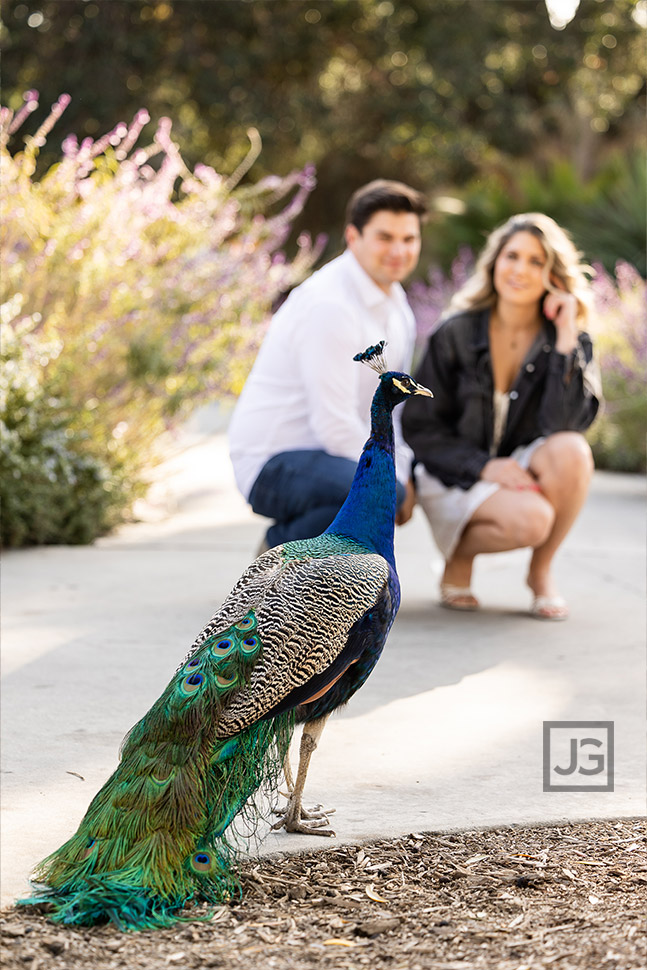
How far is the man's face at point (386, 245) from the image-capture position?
4.81 m

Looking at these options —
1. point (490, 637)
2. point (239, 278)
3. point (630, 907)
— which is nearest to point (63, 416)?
point (239, 278)

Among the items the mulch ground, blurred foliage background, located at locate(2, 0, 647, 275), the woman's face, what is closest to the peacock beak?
the mulch ground

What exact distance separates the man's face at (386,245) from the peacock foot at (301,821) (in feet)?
8.19

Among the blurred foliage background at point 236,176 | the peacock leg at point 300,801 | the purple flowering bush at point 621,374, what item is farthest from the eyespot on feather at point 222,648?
the purple flowering bush at point 621,374

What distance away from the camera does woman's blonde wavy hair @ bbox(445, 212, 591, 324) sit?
488cm

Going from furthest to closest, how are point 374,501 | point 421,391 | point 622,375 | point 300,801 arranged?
point 622,375 → point 421,391 → point 374,501 → point 300,801

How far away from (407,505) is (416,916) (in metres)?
2.59

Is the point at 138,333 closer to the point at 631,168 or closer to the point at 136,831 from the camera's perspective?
the point at 136,831

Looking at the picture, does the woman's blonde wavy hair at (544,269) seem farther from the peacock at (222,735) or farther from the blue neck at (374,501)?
the peacock at (222,735)

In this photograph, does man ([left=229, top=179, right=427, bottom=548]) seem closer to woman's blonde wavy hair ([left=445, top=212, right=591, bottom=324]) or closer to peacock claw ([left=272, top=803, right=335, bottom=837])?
woman's blonde wavy hair ([left=445, top=212, right=591, bottom=324])

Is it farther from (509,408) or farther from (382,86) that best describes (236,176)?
(382,86)

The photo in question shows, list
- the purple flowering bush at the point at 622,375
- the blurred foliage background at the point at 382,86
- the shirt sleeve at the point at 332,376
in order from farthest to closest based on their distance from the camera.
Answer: the blurred foliage background at the point at 382,86, the purple flowering bush at the point at 622,375, the shirt sleeve at the point at 332,376

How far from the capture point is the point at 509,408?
16.4ft

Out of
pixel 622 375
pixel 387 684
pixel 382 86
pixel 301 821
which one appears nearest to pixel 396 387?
pixel 301 821
